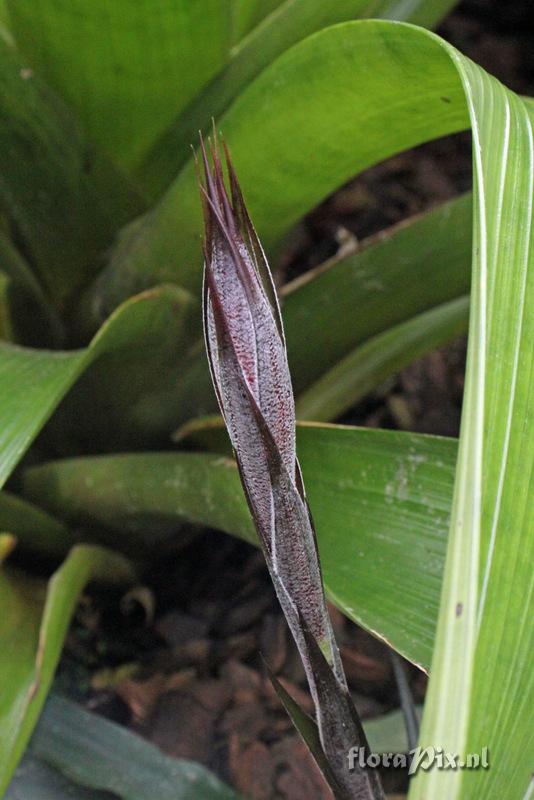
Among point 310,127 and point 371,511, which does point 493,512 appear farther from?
point 310,127

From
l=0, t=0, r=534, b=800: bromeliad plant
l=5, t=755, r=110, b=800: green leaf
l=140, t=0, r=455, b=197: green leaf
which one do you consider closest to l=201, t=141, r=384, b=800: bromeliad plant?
l=0, t=0, r=534, b=800: bromeliad plant

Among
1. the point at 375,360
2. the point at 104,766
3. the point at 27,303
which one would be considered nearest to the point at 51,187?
the point at 27,303

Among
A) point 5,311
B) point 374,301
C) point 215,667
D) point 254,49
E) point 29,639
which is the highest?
point 254,49

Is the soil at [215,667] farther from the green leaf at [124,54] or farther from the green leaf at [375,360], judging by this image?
the green leaf at [124,54]

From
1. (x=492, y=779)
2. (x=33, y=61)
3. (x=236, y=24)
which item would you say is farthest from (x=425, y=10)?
(x=492, y=779)

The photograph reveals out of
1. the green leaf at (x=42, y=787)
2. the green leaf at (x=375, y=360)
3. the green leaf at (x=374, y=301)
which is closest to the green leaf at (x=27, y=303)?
the green leaf at (x=374, y=301)

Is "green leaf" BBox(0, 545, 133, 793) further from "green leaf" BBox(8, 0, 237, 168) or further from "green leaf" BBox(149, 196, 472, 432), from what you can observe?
"green leaf" BBox(8, 0, 237, 168)
